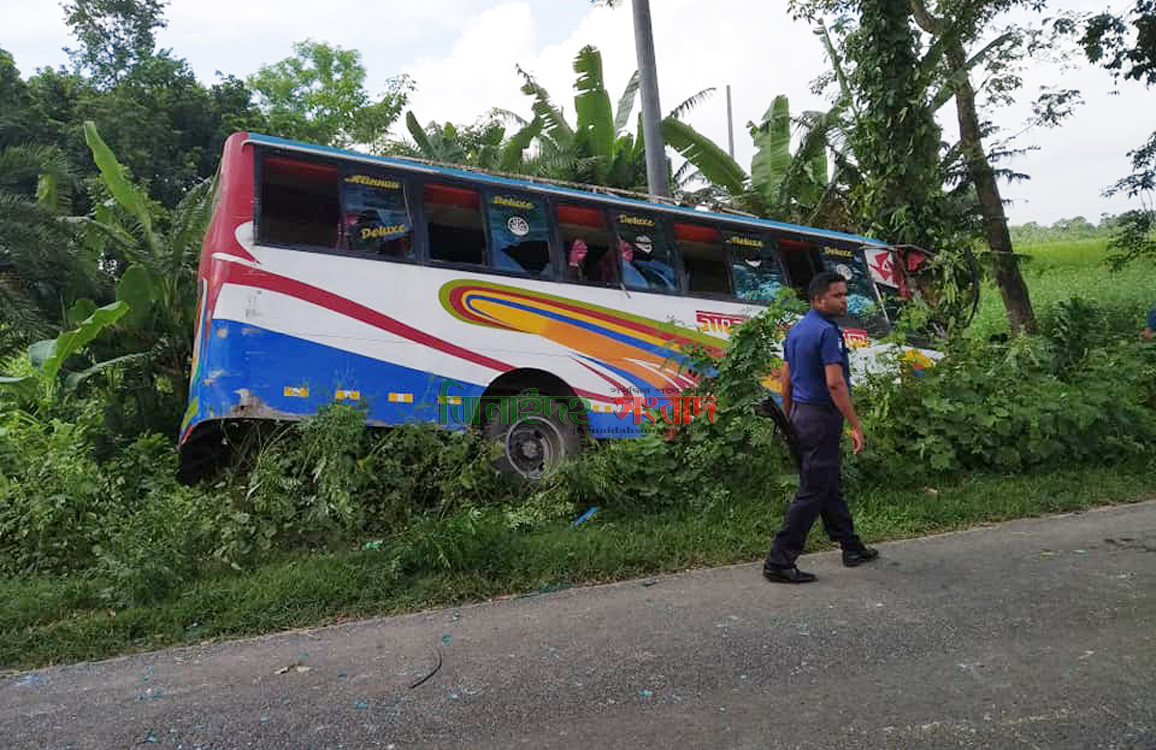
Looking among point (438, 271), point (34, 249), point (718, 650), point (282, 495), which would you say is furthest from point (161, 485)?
point (718, 650)

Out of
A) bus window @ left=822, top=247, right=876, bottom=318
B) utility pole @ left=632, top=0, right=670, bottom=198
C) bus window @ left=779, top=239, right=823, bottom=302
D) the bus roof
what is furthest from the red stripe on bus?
bus window @ left=822, top=247, right=876, bottom=318

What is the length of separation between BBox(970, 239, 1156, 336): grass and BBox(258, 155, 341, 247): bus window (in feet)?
34.5

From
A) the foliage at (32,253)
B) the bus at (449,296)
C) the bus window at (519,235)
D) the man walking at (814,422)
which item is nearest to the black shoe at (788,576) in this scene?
the man walking at (814,422)

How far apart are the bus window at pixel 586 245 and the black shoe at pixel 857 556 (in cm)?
365

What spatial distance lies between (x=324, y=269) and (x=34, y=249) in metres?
4.49

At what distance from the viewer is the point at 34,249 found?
880cm

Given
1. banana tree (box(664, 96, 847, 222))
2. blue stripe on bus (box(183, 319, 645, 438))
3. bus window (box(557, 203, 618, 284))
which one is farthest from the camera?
banana tree (box(664, 96, 847, 222))

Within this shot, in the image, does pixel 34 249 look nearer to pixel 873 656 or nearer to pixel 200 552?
pixel 200 552

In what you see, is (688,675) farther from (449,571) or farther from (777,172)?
(777,172)

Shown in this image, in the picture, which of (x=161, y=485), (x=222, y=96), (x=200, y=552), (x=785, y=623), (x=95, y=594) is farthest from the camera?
(x=222, y=96)

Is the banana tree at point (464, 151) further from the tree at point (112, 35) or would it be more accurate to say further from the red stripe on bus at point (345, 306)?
the tree at point (112, 35)

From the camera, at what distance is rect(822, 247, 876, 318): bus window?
365 inches

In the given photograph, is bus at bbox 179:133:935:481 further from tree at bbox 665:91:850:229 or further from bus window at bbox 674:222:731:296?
tree at bbox 665:91:850:229

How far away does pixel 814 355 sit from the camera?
4.64 meters
